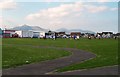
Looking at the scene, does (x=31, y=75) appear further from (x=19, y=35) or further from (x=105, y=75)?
(x=19, y=35)

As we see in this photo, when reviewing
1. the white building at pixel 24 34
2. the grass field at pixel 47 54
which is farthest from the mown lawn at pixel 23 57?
the white building at pixel 24 34

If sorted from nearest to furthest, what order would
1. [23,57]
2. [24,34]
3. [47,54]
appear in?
[23,57] → [47,54] → [24,34]

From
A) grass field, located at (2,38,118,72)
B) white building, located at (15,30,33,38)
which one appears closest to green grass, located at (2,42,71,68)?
grass field, located at (2,38,118,72)

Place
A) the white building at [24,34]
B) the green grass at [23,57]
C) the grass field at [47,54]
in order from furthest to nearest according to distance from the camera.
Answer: the white building at [24,34]
the green grass at [23,57]
the grass field at [47,54]

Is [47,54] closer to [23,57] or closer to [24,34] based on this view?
[23,57]

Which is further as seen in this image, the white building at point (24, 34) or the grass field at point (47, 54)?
the white building at point (24, 34)

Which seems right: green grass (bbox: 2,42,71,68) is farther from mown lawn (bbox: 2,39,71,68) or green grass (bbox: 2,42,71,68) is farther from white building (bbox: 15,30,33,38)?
white building (bbox: 15,30,33,38)

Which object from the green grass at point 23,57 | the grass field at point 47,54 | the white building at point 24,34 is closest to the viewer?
the grass field at point 47,54

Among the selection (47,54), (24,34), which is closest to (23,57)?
(47,54)

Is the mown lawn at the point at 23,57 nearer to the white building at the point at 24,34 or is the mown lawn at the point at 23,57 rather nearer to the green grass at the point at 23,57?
the green grass at the point at 23,57

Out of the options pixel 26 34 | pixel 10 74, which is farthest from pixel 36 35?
pixel 10 74

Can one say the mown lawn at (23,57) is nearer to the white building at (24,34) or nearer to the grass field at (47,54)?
the grass field at (47,54)

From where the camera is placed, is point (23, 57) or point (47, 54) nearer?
point (23, 57)

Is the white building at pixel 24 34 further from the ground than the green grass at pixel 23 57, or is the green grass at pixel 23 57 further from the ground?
the white building at pixel 24 34
